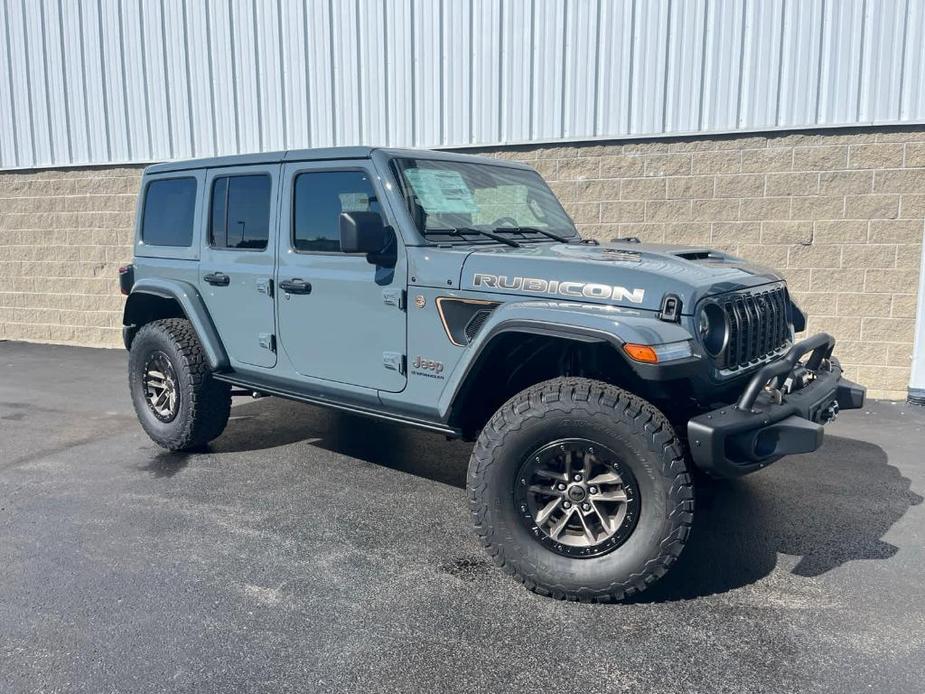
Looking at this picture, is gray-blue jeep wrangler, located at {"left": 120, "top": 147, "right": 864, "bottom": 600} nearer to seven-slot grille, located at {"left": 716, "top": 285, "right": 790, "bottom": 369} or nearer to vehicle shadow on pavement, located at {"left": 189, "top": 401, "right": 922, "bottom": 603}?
seven-slot grille, located at {"left": 716, "top": 285, "right": 790, "bottom": 369}

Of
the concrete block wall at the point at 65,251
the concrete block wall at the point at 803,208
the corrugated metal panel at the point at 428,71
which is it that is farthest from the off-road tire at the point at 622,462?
the concrete block wall at the point at 65,251

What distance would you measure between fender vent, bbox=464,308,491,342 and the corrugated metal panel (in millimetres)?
4617

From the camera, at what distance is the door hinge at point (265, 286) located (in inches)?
180

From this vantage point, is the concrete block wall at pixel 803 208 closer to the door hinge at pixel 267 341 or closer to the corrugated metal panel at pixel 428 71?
the corrugated metal panel at pixel 428 71

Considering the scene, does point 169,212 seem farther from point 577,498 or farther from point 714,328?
point 714,328

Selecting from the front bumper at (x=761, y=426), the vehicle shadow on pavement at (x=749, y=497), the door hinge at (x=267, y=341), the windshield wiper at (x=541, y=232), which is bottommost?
the vehicle shadow on pavement at (x=749, y=497)

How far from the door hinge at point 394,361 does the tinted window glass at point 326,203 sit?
27.9 inches

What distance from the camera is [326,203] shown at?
434 cm

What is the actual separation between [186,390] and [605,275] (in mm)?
3167

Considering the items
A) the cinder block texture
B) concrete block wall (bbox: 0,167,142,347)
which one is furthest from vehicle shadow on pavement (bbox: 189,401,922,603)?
concrete block wall (bbox: 0,167,142,347)

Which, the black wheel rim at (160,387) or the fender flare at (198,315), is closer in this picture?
the fender flare at (198,315)

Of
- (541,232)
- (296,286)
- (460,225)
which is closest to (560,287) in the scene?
(460,225)

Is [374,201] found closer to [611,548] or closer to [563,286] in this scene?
[563,286]

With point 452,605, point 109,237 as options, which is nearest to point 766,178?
point 452,605
